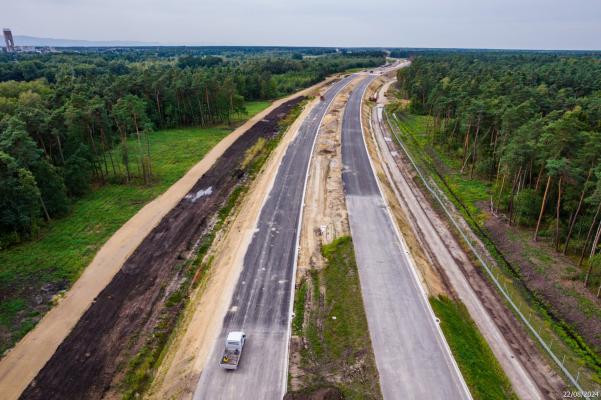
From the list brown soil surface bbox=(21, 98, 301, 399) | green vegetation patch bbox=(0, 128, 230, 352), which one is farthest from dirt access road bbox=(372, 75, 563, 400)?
green vegetation patch bbox=(0, 128, 230, 352)

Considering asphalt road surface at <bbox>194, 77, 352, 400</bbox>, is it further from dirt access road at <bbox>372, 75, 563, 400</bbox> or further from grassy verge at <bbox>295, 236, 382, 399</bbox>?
dirt access road at <bbox>372, 75, 563, 400</bbox>

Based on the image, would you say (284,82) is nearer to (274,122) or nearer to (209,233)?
(274,122)

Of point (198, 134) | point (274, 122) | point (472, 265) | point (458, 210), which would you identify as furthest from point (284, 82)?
point (472, 265)

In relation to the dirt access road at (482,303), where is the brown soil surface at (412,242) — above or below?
above

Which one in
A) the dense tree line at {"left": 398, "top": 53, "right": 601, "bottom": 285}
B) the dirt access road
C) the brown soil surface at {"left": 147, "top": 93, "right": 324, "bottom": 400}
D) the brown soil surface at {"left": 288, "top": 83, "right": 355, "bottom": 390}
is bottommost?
the dirt access road

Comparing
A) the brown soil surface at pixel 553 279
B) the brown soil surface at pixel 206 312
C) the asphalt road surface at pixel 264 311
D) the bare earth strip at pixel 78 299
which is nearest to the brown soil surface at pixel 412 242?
the brown soil surface at pixel 553 279

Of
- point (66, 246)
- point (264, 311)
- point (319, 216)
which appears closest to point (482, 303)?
point (264, 311)

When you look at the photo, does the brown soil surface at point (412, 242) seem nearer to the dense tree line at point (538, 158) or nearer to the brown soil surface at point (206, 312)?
the dense tree line at point (538, 158)
